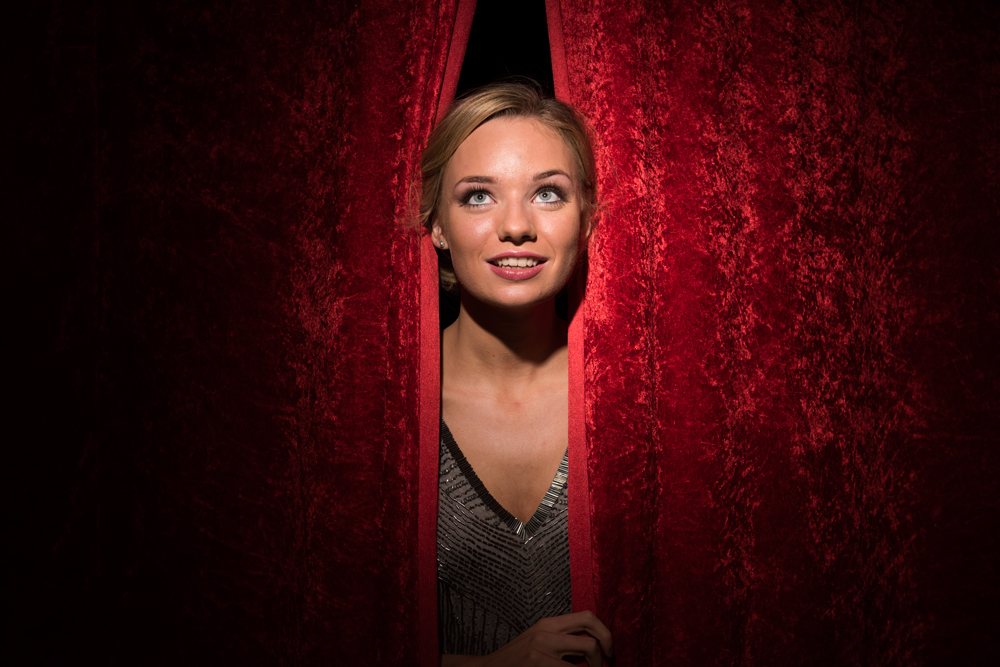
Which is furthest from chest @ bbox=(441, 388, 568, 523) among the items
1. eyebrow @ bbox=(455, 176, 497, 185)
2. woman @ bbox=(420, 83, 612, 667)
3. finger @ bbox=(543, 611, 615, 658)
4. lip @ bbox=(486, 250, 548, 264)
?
eyebrow @ bbox=(455, 176, 497, 185)

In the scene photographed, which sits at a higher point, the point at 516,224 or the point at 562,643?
the point at 516,224

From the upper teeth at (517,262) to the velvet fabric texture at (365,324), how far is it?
0.49ft

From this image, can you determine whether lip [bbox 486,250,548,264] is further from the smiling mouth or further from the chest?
the chest

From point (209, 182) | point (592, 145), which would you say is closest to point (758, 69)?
point (592, 145)

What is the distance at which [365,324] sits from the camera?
0.93m

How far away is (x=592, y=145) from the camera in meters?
1.02

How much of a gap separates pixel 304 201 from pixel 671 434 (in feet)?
2.37

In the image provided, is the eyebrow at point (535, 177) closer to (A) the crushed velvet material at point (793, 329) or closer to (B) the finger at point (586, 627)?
(A) the crushed velvet material at point (793, 329)

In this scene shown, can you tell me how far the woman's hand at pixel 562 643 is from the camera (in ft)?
3.16

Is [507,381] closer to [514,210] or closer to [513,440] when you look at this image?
[513,440]

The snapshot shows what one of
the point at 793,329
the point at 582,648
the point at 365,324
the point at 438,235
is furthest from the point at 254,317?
the point at 793,329

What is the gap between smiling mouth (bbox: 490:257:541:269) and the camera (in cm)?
108

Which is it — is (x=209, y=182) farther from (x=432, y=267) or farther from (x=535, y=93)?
(x=535, y=93)

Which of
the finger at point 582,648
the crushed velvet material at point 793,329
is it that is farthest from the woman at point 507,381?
the crushed velvet material at point 793,329
